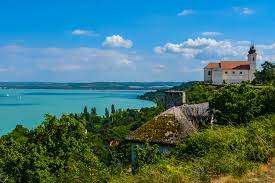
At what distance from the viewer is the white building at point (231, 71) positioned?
334 ft

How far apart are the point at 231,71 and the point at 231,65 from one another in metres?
1.48

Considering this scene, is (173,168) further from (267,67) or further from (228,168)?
(267,67)

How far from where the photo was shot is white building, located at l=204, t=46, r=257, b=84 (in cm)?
10194

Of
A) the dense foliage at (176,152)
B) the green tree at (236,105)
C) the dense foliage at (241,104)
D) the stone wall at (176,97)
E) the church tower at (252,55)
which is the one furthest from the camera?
the church tower at (252,55)

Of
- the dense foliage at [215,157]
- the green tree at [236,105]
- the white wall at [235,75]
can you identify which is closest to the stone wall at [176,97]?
the green tree at [236,105]

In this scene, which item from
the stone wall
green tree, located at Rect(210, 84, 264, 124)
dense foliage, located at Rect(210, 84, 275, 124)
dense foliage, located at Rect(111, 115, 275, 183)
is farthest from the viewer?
the stone wall

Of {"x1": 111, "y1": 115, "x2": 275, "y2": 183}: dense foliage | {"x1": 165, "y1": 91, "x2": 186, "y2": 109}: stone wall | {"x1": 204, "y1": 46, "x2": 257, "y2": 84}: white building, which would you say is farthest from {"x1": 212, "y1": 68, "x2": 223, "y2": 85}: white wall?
{"x1": 111, "y1": 115, "x2": 275, "y2": 183}: dense foliage

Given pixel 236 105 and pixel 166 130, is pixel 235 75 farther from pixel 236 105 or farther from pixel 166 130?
pixel 166 130

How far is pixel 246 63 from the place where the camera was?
10350 cm

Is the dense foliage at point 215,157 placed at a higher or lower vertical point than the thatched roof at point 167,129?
higher

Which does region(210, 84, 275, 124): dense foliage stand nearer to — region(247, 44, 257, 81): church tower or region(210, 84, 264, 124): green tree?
region(210, 84, 264, 124): green tree

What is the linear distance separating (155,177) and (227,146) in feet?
7.69

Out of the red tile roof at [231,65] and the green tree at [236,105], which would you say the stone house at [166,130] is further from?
the red tile roof at [231,65]

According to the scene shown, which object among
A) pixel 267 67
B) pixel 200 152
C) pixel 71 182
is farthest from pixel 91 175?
pixel 267 67
